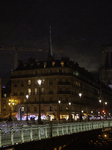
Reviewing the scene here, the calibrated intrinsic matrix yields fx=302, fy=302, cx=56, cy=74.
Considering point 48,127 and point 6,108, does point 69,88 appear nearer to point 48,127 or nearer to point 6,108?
point 6,108

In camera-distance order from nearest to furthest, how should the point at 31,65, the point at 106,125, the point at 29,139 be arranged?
the point at 29,139
the point at 106,125
the point at 31,65

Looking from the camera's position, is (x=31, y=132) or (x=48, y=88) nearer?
(x=31, y=132)

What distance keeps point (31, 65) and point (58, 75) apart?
13.7 metres

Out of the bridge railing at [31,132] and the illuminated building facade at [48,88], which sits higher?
the illuminated building facade at [48,88]

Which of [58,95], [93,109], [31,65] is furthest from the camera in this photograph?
[93,109]

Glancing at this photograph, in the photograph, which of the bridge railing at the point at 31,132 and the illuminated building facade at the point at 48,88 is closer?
the bridge railing at the point at 31,132

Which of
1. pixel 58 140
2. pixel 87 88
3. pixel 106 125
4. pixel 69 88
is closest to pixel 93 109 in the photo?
pixel 87 88

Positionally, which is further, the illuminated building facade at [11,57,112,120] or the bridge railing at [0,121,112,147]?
the illuminated building facade at [11,57,112,120]

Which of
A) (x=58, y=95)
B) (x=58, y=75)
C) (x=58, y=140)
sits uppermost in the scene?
(x=58, y=75)

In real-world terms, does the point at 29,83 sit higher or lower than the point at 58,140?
higher

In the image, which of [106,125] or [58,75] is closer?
[106,125]

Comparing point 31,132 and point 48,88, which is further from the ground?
point 48,88

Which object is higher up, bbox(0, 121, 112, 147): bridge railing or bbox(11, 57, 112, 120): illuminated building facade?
bbox(11, 57, 112, 120): illuminated building facade

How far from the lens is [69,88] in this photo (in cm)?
11106
